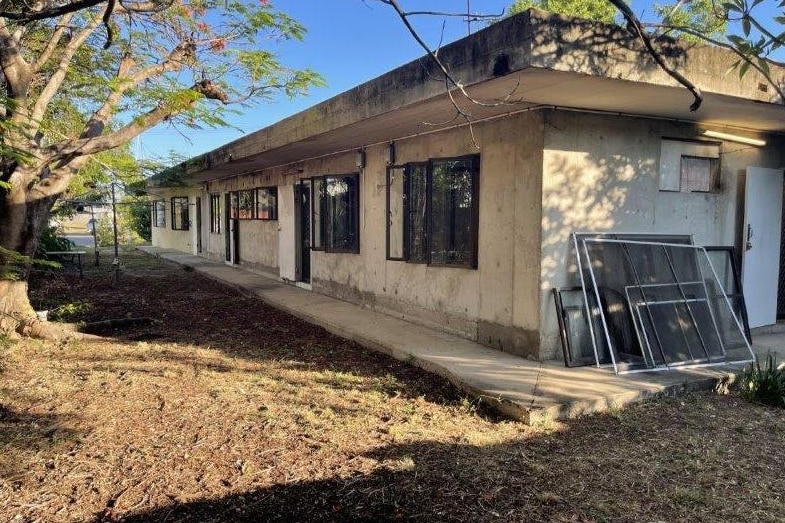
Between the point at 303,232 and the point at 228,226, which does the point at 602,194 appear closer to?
the point at 303,232

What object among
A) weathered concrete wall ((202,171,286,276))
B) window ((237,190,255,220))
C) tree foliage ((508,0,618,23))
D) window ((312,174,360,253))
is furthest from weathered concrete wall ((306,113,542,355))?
tree foliage ((508,0,618,23))

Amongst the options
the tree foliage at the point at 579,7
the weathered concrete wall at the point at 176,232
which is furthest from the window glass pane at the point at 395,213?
the tree foliage at the point at 579,7

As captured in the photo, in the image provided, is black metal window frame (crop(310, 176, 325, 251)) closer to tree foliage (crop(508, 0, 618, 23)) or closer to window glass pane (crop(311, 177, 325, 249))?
Answer: window glass pane (crop(311, 177, 325, 249))

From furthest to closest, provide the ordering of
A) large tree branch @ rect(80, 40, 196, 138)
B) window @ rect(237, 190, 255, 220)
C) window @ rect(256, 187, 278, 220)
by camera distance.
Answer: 1. window @ rect(237, 190, 255, 220)
2. window @ rect(256, 187, 278, 220)
3. large tree branch @ rect(80, 40, 196, 138)

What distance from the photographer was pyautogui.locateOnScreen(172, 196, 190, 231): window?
20.9 m

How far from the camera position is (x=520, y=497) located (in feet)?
9.97

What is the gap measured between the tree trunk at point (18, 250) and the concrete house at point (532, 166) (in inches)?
139

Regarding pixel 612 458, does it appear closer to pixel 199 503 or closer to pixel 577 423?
pixel 577 423

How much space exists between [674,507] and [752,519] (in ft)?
1.20

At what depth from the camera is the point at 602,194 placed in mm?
5777

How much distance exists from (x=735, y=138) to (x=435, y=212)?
3.72 metres

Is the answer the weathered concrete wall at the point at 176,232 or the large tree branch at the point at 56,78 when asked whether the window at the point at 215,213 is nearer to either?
the weathered concrete wall at the point at 176,232

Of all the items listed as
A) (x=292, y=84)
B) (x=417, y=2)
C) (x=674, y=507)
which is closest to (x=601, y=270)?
(x=674, y=507)

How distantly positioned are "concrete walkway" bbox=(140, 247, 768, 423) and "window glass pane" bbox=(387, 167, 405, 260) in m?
1.03
